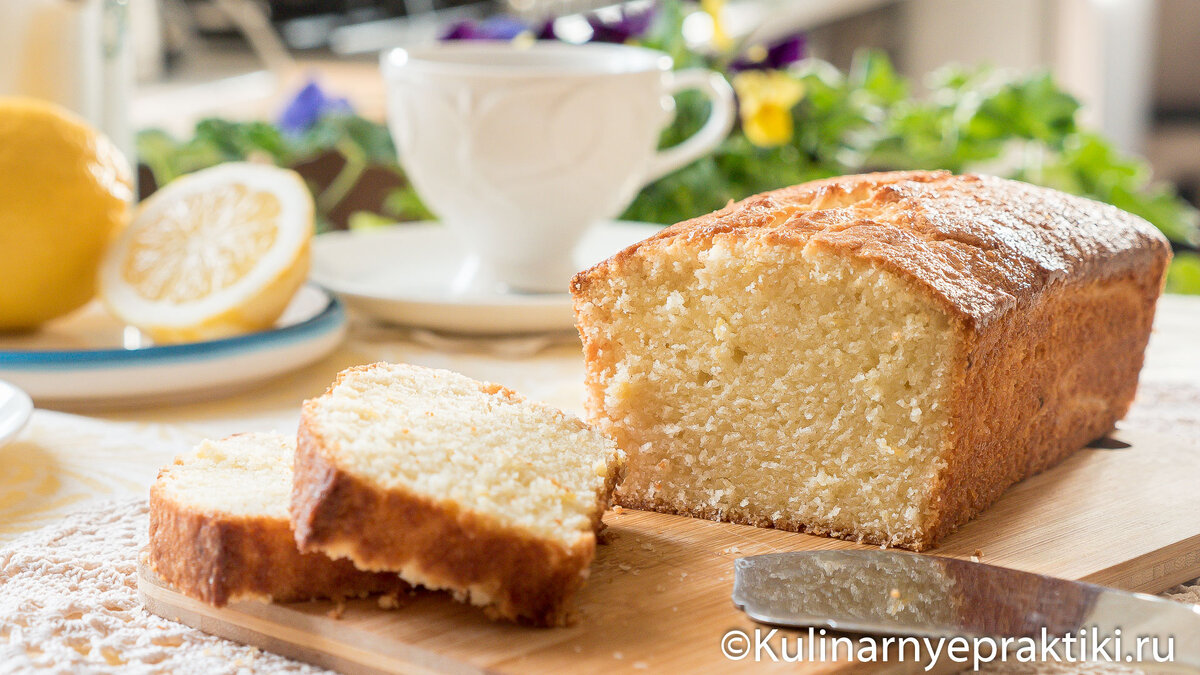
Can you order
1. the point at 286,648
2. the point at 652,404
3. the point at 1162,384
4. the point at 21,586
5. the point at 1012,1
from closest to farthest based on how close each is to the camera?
the point at 286,648, the point at 21,586, the point at 652,404, the point at 1162,384, the point at 1012,1

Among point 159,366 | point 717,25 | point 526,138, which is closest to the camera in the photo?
point 159,366

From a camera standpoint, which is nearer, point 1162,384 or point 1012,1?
point 1162,384

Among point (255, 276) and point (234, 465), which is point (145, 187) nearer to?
point (255, 276)

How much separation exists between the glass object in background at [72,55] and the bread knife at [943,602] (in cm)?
225

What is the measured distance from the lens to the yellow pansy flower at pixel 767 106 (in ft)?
11.1

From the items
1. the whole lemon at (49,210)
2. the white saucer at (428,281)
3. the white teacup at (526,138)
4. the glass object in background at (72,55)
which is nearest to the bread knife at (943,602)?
the white saucer at (428,281)

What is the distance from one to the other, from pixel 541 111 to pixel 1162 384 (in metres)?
1.38

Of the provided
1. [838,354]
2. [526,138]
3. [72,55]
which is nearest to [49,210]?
[72,55]

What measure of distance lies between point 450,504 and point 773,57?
2586 millimetres

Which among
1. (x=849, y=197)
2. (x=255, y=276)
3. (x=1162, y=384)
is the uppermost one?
(x=849, y=197)

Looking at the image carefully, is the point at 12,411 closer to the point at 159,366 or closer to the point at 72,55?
the point at 159,366

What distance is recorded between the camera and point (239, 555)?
1.29 meters

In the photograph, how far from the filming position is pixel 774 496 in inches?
64.5

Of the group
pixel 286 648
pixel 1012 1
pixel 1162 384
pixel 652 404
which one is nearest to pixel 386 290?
pixel 652 404
